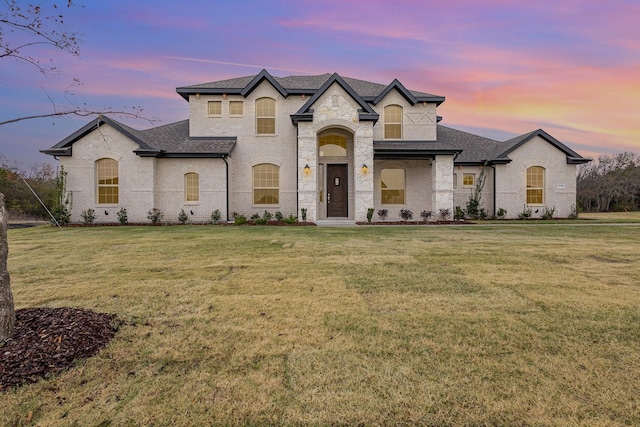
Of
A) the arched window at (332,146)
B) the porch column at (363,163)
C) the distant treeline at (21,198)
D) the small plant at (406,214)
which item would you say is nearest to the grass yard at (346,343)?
the porch column at (363,163)

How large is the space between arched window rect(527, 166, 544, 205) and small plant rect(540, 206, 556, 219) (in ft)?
1.76

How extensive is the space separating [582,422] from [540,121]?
36.6 meters

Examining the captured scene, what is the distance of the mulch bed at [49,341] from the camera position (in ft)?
8.75

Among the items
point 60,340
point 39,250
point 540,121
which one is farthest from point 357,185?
point 540,121

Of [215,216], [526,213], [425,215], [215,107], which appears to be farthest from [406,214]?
[215,107]

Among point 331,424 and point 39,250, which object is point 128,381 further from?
point 39,250

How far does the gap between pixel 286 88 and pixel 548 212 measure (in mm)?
17334

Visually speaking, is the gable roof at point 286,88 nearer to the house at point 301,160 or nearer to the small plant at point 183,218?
the house at point 301,160

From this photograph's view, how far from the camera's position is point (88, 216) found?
54.4 feet

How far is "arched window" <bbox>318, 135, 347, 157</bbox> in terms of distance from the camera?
719 inches

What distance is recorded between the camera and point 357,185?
1667 cm

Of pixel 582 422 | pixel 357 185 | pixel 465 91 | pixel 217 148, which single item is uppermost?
pixel 465 91

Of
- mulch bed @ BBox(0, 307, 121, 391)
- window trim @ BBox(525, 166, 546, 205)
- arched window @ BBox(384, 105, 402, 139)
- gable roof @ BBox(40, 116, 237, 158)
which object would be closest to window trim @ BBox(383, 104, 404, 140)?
arched window @ BBox(384, 105, 402, 139)

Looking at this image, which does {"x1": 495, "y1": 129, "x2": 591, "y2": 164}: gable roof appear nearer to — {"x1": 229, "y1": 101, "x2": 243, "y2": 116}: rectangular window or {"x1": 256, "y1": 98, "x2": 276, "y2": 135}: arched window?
{"x1": 256, "y1": 98, "x2": 276, "y2": 135}: arched window
